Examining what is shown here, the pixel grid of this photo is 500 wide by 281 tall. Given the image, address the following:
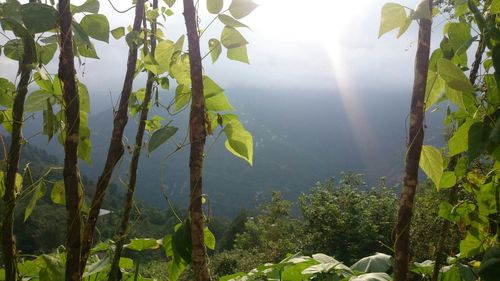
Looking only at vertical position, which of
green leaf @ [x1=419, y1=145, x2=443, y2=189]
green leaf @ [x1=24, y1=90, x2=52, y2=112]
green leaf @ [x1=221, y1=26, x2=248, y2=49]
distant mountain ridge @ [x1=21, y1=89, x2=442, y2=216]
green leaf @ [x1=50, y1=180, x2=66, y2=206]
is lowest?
distant mountain ridge @ [x1=21, y1=89, x2=442, y2=216]

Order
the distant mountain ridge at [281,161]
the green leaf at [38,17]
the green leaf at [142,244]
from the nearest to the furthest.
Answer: the green leaf at [38,17]
the green leaf at [142,244]
the distant mountain ridge at [281,161]

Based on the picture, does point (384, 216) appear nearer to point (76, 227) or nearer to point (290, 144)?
point (76, 227)

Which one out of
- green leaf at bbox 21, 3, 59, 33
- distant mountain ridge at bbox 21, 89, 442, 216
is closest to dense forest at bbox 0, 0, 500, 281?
green leaf at bbox 21, 3, 59, 33

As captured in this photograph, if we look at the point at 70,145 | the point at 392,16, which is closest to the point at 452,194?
the point at 392,16

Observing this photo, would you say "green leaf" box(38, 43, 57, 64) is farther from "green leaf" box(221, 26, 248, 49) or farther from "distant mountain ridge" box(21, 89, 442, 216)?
"distant mountain ridge" box(21, 89, 442, 216)

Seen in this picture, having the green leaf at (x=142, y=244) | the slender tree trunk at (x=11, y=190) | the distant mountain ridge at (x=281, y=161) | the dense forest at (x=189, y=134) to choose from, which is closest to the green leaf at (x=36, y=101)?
the dense forest at (x=189, y=134)

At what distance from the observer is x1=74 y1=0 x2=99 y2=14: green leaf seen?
1.04 m

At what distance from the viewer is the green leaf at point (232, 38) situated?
1070 millimetres

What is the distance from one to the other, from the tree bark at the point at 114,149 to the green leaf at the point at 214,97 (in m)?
0.28

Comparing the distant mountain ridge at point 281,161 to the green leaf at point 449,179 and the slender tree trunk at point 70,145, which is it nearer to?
the green leaf at point 449,179

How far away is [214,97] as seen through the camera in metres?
1.11

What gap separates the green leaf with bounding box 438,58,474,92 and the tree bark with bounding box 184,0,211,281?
1.67 ft

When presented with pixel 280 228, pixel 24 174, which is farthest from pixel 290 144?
pixel 24 174

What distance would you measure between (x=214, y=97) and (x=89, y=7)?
14.6 inches
